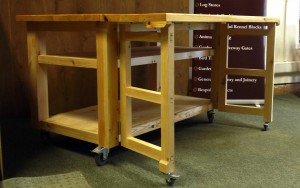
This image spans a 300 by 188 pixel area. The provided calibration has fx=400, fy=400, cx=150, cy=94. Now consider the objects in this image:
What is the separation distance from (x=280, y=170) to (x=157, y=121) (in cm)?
58

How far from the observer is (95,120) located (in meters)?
1.96

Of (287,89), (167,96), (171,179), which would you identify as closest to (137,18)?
(167,96)

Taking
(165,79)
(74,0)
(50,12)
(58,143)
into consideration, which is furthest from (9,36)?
(165,79)

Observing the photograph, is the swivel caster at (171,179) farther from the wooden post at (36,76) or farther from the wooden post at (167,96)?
the wooden post at (36,76)

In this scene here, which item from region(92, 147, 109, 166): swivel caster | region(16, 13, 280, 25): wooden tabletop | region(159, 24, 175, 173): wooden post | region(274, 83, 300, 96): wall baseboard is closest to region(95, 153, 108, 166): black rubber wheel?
region(92, 147, 109, 166): swivel caster

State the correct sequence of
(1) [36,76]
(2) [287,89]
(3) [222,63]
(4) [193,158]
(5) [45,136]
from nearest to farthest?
1. (4) [193,158]
2. (1) [36,76]
3. (5) [45,136]
4. (3) [222,63]
5. (2) [287,89]

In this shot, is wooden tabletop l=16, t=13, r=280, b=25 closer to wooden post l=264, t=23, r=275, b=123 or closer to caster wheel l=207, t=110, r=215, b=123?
wooden post l=264, t=23, r=275, b=123

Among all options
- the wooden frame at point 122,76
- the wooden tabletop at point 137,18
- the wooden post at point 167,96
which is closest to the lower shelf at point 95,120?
the wooden frame at point 122,76

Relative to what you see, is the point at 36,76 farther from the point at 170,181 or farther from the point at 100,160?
the point at 170,181

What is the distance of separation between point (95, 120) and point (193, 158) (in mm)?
514

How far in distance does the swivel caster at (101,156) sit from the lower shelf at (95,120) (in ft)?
0.19

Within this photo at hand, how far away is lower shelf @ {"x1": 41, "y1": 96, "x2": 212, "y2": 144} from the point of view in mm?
1802

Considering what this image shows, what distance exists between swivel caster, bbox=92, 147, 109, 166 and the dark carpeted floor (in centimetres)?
4

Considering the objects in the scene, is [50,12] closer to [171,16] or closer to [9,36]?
[9,36]
